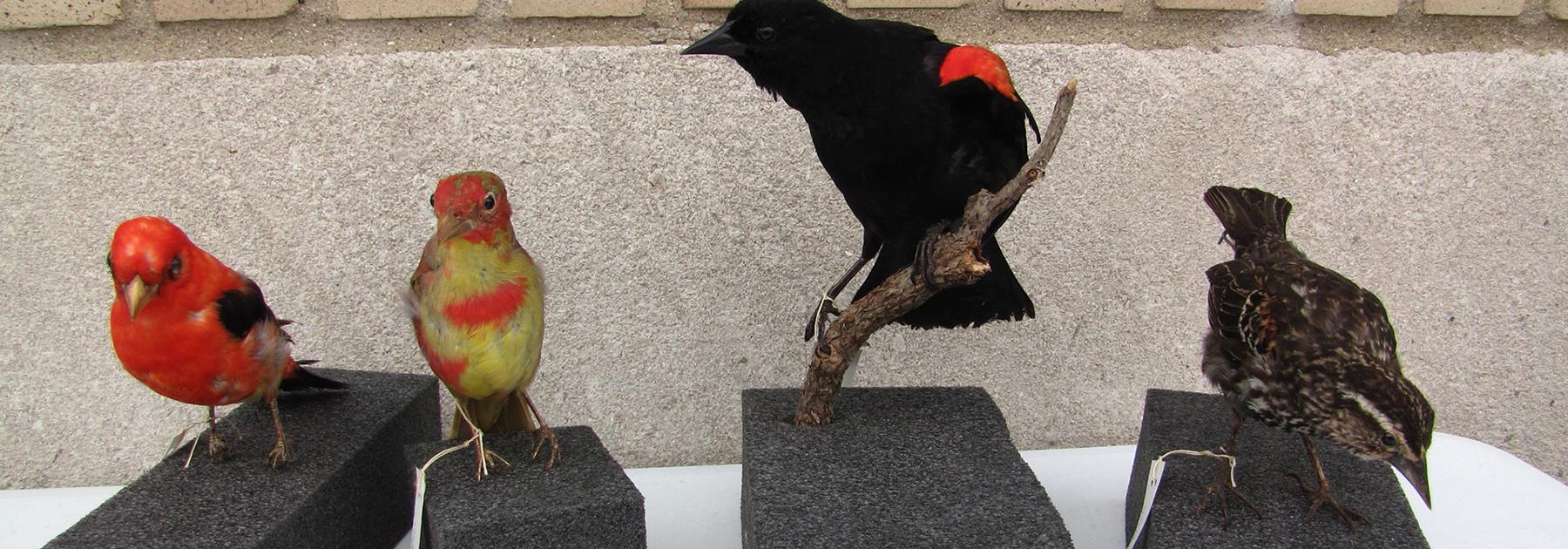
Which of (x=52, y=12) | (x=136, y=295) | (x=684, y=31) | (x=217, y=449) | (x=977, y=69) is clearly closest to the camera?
(x=136, y=295)

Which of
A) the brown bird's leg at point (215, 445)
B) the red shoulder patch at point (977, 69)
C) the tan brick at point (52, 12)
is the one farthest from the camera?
the tan brick at point (52, 12)

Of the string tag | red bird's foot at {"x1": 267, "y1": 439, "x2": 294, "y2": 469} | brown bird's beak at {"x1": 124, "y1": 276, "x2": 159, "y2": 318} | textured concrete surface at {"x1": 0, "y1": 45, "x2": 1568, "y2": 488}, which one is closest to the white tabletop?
textured concrete surface at {"x1": 0, "y1": 45, "x2": 1568, "y2": 488}

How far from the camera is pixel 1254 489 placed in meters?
1.31

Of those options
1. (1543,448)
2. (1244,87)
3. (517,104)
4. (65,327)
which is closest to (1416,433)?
(1244,87)

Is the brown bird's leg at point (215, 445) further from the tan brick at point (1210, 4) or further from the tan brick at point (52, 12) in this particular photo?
the tan brick at point (1210, 4)

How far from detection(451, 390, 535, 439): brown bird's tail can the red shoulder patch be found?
2.55ft

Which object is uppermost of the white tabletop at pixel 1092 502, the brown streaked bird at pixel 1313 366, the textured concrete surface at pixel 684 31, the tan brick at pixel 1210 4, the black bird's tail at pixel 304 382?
the tan brick at pixel 1210 4

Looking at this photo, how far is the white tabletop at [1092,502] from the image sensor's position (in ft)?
5.02

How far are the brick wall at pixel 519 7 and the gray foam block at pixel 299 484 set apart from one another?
0.65 m

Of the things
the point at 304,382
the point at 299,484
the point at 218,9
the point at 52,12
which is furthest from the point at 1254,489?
the point at 52,12

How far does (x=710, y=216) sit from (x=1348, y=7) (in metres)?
1.27

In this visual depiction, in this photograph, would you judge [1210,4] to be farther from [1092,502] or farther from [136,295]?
[136,295]

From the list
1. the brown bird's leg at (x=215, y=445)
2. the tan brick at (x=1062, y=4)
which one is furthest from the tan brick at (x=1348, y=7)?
the brown bird's leg at (x=215, y=445)

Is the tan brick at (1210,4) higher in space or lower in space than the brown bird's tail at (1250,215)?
higher
